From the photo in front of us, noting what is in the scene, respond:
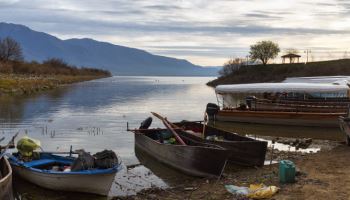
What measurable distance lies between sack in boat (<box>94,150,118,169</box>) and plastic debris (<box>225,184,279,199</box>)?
4.11m

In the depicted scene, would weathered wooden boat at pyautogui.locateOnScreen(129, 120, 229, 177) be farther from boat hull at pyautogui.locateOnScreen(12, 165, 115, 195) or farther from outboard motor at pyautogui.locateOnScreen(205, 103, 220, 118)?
outboard motor at pyautogui.locateOnScreen(205, 103, 220, 118)

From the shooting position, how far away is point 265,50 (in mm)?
124188

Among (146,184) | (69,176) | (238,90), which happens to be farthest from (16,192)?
(238,90)

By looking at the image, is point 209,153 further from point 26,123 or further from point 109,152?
point 26,123

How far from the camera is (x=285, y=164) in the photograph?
14188 mm

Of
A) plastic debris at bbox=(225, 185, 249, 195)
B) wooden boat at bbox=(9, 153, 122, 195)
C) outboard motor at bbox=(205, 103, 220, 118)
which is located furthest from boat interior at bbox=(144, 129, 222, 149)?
outboard motor at bbox=(205, 103, 220, 118)

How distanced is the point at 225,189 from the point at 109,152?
4.49 meters

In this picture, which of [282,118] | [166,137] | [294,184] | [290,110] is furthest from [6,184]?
[290,110]

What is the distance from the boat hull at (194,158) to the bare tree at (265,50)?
107m

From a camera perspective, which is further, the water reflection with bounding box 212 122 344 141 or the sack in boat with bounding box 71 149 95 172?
the water reflection with bounding box 212 122 344 141

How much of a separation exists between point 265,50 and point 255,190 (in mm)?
114493

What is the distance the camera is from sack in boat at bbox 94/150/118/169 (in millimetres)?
15617

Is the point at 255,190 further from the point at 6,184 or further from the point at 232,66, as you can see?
the point at 232,66

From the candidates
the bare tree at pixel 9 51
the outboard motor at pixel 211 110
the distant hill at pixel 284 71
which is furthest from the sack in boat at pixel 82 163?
the bare tree at pixel 9 51
